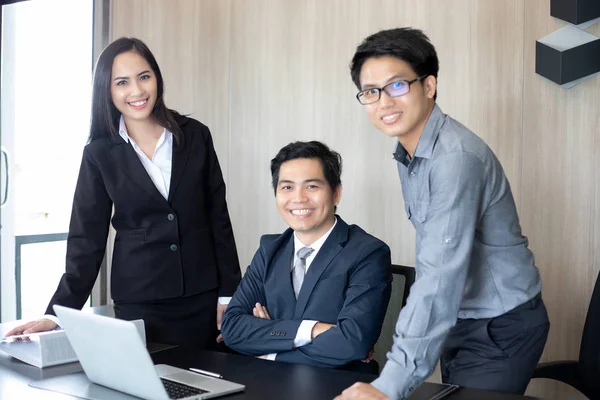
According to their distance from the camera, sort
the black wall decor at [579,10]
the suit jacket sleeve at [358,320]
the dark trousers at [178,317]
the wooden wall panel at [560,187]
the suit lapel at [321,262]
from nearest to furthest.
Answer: the suit jacket sleeve at [358,320], the suit lapel at [321,262], the dark trousers at [178,317], the black wall decor at [579,10], the wooden wall panel at [560,187]

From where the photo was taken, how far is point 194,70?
14.4 feet

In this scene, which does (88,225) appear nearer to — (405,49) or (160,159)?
(160,159)

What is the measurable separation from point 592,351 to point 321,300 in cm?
87

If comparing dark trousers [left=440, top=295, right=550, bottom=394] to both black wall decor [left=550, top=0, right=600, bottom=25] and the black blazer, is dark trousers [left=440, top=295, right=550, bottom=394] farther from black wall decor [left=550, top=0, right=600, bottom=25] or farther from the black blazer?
black wall decor [left=550, top=0, right=600, bottom=25]

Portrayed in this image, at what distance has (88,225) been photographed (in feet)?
8.50

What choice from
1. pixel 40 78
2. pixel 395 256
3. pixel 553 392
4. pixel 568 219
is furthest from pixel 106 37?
pixel 553 392

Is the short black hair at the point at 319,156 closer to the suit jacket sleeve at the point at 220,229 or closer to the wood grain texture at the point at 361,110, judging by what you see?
the suit jacket sleeve at the point at 220,229

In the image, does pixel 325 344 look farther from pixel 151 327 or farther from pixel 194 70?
pixel 194 70

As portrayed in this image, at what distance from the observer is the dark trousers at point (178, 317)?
2.61 meters

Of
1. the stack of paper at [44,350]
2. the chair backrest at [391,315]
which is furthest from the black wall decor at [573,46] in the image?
the stack of paper at [44,350]

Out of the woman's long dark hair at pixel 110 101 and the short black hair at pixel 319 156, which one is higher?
the woman's long dark hair at pixel 110 101

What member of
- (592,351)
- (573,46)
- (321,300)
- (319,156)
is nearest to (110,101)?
(319,156)

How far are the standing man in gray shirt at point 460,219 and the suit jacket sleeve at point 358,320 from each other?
0.30 meters

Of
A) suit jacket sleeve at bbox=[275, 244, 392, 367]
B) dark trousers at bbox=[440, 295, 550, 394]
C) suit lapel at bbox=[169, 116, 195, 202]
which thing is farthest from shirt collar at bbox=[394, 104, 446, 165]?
suit lapel at bbox=[169, 116, 195, 202]
